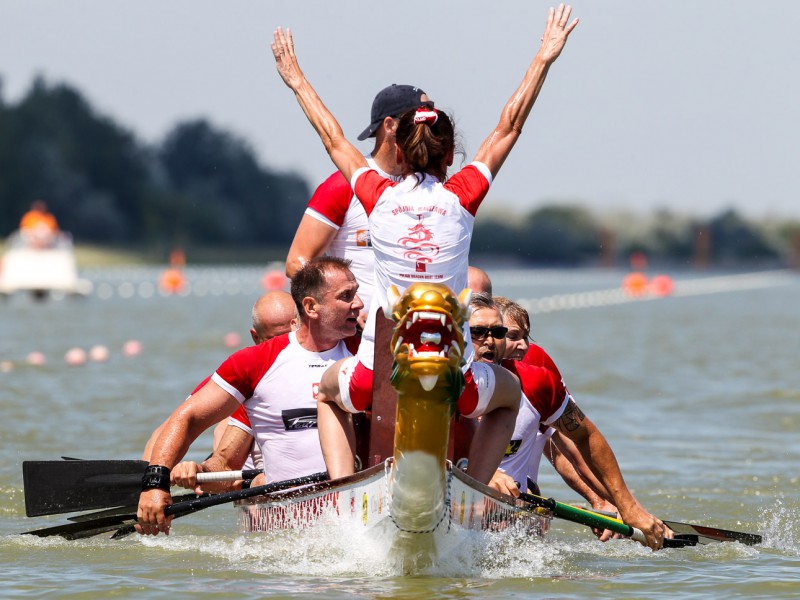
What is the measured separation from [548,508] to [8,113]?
80.8m

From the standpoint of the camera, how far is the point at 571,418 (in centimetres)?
693

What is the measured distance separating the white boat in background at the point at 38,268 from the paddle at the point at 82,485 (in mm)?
24738

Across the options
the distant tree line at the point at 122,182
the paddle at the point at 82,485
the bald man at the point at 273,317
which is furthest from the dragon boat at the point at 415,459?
the distant tree line at the point at 122,182

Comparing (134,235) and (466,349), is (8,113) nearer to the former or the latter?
(134,235)

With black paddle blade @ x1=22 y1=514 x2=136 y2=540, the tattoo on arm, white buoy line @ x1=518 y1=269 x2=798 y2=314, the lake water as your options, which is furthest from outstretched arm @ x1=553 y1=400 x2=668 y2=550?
white buoy line @ x1=518 y1=269 x2=798 y2=314

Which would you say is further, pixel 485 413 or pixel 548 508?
pixel 548 508

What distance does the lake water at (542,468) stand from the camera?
6641 mm

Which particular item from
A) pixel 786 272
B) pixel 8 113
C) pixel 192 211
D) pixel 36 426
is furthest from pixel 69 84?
pixel 36 426

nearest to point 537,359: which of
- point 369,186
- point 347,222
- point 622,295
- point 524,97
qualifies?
point 347,222

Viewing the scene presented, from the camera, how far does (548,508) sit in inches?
264

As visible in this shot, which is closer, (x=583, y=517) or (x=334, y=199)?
(x=583, y=517)

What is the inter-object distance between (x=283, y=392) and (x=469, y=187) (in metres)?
1.50

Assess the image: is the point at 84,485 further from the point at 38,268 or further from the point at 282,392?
the point at 38,268

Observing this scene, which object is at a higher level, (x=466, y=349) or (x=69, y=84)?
(x=69, y=84)
